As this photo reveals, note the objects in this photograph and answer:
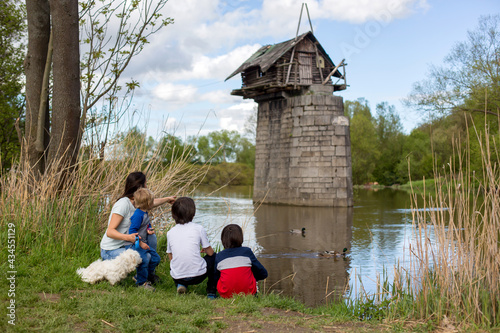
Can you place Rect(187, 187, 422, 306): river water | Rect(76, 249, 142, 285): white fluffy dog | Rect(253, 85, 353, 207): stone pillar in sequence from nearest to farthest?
1. Rect(76, 249, 142, 285): white fluffy dog
2. Rect(187, 187, 422, 306): river water
3. Rect(253, 85, 353, 207): stone pillar

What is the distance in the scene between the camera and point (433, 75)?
81.9 feet

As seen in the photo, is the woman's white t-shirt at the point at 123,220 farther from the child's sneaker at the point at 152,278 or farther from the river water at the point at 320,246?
the river water at the point at 320,246

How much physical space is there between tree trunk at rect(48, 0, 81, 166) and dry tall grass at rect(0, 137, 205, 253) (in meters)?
0.30

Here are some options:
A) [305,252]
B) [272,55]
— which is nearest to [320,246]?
[305,252]

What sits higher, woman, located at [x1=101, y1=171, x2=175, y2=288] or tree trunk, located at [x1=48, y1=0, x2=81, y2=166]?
tree trunk, located at [x1=48, y1=0, x2=81, y2=166]

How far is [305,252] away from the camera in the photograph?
924 centimetres

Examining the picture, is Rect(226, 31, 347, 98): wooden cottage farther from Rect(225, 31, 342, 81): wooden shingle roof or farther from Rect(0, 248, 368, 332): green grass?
Rect(0, 248, 368, 332): green grass

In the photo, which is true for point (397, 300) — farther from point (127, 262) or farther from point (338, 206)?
point (338, 206)

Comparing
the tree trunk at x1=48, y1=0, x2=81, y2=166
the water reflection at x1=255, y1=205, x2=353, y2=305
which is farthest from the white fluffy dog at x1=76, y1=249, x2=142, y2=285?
the tree trunk at x1=48, y1=0, x2=81, y2=166

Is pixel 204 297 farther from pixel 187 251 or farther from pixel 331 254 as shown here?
pixel 331 254

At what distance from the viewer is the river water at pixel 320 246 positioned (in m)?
6.22

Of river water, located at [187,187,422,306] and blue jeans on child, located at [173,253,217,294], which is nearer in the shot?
blue jeans on child, located at [173,253,217,294]

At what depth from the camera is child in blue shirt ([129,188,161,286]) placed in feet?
14.4

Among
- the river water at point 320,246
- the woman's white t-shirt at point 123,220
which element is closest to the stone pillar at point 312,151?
the river water at point 320,246
